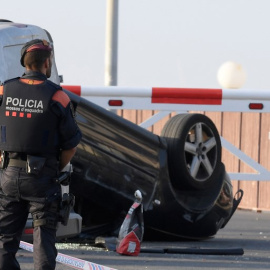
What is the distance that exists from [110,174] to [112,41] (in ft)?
25.8

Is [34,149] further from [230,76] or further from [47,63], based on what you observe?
[230,76]

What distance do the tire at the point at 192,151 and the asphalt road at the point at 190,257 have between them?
0.60m

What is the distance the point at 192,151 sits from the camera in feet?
33.4

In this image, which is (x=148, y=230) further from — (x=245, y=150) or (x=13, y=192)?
(x=245, y=150)

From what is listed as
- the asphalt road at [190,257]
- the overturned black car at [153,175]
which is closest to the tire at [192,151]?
the overturned black car at [153,175]

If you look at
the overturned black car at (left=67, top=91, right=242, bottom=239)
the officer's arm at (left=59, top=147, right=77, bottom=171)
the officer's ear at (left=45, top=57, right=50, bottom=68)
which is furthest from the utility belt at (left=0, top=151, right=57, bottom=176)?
the overturned black car at (left=67, top=91, right=242, bottom=239)

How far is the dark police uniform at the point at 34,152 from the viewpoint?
6641mm

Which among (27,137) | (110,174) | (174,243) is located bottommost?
(174,243)

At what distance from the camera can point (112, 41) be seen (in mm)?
17172

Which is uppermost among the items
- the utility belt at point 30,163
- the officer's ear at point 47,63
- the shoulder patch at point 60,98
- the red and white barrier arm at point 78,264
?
the officer's ear at point 47,63

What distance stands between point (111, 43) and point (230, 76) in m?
1.94

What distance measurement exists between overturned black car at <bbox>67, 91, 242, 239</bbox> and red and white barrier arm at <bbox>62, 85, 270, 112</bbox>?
2.07 m

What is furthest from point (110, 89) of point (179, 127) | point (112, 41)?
point (112, 41)

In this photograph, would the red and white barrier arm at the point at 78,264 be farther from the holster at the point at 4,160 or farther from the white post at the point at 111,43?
the white post at the point at 111,43
